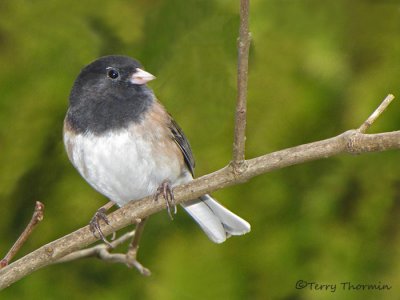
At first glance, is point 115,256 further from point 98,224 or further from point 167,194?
point 167,194

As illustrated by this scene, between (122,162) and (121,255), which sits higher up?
(122,162)

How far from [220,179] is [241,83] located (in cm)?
28

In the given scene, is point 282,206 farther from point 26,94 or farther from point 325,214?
point 26,94

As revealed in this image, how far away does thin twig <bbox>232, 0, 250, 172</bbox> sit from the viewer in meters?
1.84

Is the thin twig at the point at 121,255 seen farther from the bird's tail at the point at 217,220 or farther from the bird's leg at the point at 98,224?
the bird's tail at the point at 217,220

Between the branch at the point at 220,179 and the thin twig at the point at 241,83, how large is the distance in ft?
0.09

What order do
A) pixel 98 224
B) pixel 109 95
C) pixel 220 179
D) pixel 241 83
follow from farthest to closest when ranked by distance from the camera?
pixel 109 95 → pixel 98 224 → pixel 220 179 → pixel 241 83

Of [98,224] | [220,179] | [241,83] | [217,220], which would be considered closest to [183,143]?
[217,220]

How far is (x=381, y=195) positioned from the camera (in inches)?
116

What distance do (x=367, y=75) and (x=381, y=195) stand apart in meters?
0.45

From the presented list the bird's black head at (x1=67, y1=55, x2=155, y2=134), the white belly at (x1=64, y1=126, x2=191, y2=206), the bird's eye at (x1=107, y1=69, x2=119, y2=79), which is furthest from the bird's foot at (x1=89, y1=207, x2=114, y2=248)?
the bird's eye at (x1=107, y1=69, x2=119, y2=79)

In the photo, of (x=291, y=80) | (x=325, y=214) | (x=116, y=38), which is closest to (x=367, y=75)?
(x=291, y=80)

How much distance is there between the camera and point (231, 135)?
3.19 meters

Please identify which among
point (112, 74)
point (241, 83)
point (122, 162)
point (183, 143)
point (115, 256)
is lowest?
point (115, 256)
